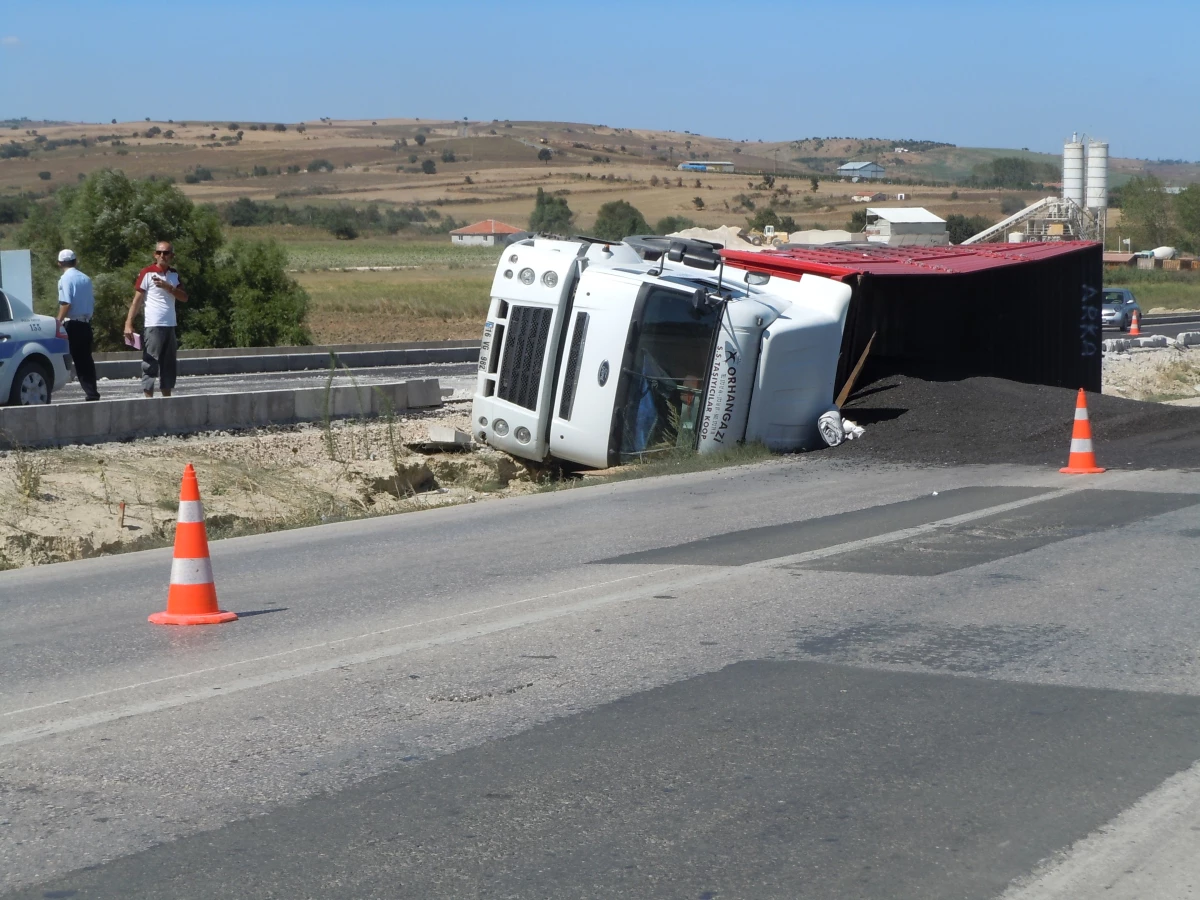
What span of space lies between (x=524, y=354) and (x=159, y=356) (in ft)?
16.5

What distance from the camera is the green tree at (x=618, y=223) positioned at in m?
82.1

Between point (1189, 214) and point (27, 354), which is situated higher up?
point (1189, 214)

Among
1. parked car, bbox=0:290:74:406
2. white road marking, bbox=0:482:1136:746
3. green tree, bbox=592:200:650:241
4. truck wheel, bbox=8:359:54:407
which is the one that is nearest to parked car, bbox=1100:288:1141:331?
parked car, bbox=0:290:74:406

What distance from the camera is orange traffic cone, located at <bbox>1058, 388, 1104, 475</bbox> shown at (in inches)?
534

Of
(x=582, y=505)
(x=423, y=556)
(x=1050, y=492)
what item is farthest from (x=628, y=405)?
(x=423, y=556)

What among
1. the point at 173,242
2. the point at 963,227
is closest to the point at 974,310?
the point at 173,242

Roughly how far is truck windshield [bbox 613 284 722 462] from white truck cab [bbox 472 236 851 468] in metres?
0.01

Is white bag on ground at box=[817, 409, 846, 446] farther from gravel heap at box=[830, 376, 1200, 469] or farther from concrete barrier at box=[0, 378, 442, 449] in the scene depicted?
concrete barrier at box=[0, 378, 442, 449]

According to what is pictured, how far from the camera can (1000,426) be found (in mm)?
16375

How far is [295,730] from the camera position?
5602mm

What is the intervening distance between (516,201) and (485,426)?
122324 millimetres

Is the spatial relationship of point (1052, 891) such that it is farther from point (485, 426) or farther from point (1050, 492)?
point (485, 426)

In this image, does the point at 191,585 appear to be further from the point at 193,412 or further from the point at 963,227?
the point at 963,227

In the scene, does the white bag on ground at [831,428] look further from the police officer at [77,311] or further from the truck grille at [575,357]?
the police officer at [77,311]
